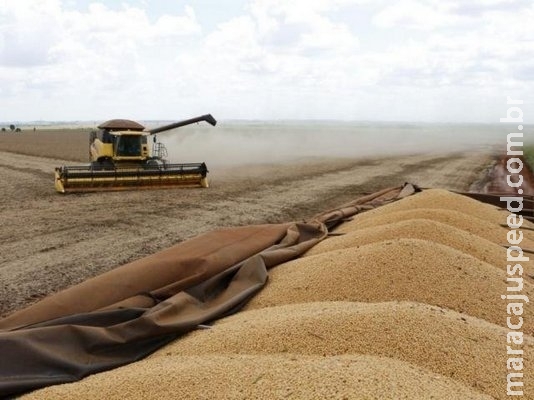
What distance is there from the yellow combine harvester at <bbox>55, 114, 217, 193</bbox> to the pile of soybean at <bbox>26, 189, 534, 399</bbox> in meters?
10.5

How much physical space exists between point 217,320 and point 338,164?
22.9 m

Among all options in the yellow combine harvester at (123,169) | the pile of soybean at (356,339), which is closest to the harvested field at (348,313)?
the pile of soybean at (356,339)

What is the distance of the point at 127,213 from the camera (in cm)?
1191

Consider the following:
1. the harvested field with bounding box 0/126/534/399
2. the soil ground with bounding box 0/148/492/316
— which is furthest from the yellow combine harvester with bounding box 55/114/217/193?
the harvested field with bounding box 0/126/534/399

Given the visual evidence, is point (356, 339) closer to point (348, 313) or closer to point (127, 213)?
point (348, 313)

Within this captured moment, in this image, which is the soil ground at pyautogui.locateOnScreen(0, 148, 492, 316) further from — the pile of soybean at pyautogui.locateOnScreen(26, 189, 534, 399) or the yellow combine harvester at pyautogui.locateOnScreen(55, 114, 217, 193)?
the pile of soybean at pyautogui.locateOnScreen(26, 189, 534, 399)

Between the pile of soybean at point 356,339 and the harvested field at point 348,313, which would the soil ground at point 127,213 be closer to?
the harvested field at point 348,313

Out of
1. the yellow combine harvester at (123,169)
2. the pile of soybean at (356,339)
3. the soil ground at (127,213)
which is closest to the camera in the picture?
the pile of soybean at (356,339)

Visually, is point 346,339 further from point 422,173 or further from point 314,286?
point 422,173

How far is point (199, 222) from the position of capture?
11.0 metres

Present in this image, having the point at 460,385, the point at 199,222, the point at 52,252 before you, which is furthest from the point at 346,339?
the point at 199,222

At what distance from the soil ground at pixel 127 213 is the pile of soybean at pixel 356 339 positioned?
10.6 ft

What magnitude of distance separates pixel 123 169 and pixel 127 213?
4.54 metres

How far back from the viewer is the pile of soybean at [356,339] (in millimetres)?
2918
